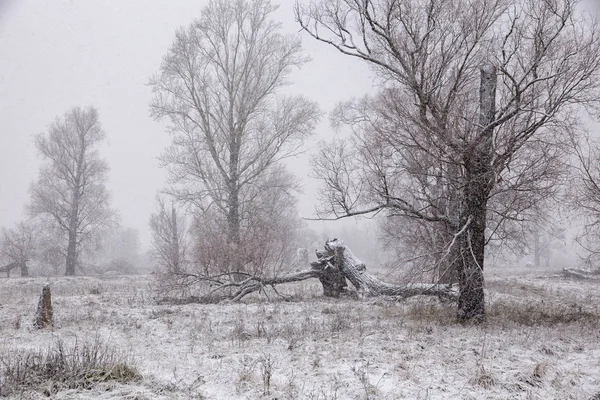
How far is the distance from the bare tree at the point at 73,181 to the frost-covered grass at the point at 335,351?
1996 centimetres

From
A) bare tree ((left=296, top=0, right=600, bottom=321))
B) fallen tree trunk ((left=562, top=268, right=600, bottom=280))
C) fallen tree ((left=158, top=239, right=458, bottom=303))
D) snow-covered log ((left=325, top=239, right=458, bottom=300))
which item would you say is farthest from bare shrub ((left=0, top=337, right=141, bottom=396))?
fallen tree trunk ((left=562, top=268, right=600, bottom=280))

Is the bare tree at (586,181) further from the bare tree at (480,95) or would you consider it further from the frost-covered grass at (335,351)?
the frost-covered grass at (335,351)

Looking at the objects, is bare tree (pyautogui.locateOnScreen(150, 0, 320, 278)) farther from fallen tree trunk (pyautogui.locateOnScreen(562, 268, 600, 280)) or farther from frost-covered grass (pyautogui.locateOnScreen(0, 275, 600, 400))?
fallen tree trunk (pyautogui.locateOnScreen(562, 268, 600, 280))

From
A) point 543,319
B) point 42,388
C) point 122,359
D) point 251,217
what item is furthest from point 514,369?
point 251,217

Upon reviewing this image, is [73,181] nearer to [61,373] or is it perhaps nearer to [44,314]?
[44,314]

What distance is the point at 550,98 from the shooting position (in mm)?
7434

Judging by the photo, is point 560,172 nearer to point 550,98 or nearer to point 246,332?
point 550,98

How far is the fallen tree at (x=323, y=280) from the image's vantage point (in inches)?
470

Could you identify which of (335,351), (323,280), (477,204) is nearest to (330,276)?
(323,280)

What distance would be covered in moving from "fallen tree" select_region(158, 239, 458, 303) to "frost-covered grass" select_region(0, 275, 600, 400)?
1.89 meters

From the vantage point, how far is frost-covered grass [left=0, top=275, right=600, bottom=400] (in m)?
4.50

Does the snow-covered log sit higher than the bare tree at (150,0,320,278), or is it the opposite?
the bare tree at (150,0,320,278)

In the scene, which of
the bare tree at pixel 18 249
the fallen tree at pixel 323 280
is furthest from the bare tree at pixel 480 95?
the bare tree at pixel 18 249

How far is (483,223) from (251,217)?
1189cm
